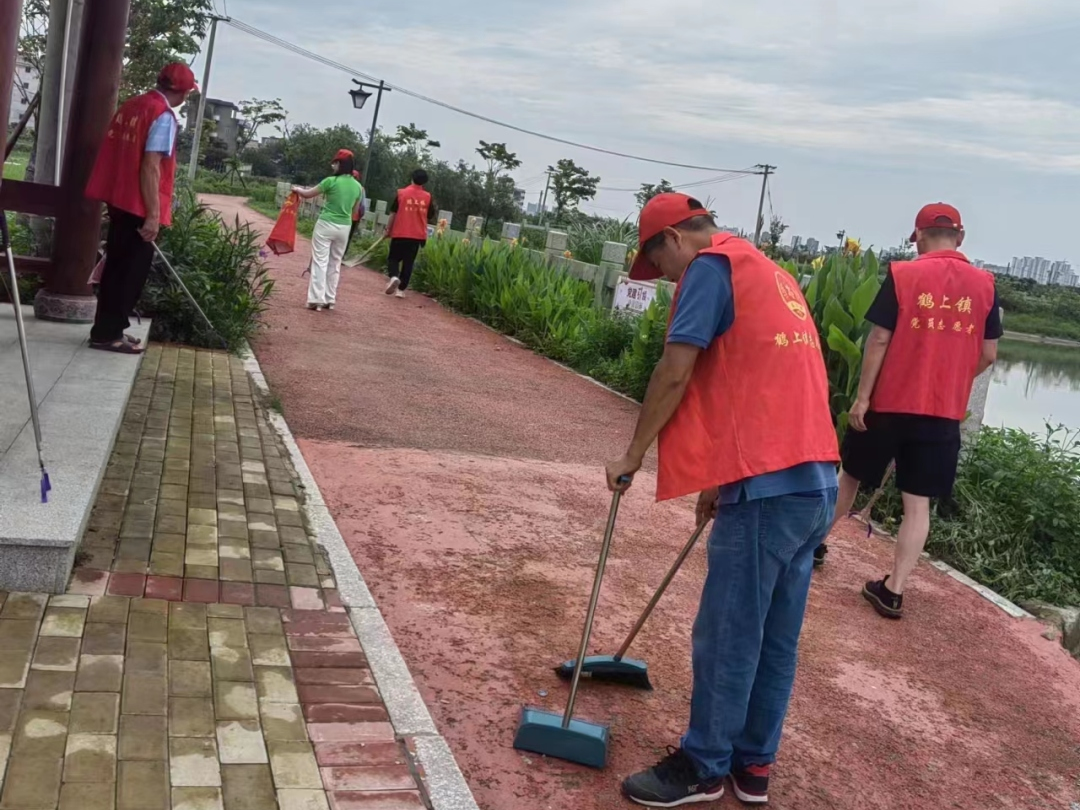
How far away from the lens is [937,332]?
5012mm

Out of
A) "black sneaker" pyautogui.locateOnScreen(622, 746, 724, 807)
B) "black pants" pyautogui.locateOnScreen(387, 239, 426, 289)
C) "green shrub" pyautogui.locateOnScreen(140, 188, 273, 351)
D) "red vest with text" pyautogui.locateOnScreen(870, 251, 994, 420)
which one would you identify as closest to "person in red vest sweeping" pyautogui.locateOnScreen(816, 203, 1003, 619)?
"red vest with text" pyautogui.locateOnScreen(870, 251, 994, 420)

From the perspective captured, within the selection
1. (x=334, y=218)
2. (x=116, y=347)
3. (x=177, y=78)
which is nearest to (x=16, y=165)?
(x=334, y=218)

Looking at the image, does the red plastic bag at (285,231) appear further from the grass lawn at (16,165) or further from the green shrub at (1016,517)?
the green shrub at (1016,517)

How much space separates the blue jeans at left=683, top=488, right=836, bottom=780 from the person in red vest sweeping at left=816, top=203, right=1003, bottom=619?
216 centimetres

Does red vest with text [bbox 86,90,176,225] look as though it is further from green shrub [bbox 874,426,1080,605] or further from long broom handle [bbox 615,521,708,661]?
green shrub [bbox 874,426,1080,605]

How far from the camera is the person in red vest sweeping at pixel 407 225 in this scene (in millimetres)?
14344

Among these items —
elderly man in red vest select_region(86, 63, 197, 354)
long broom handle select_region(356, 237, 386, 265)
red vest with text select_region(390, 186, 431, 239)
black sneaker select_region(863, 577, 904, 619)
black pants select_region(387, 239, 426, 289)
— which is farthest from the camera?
long broom handle select_region(356, 237, 386, 265)

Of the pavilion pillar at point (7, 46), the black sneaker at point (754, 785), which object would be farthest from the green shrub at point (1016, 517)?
the pavilion pillar at point (7, 46)

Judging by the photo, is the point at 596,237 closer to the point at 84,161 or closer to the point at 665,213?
the point at 84,161

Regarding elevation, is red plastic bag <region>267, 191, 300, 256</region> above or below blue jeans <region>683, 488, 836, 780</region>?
above

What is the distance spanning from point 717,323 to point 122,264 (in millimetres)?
4519

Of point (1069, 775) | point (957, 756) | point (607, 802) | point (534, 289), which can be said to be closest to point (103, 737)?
point (607, 802)

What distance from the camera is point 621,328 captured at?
1149cm

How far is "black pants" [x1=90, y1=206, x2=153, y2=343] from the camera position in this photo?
6324mm
